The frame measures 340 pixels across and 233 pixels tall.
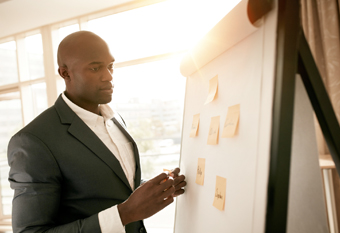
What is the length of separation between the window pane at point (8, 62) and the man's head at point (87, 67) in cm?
365

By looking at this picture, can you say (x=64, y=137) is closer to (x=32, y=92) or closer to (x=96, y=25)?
(x=96, y=25)

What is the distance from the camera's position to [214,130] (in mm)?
777

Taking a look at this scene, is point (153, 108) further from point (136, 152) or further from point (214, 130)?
point (214, 130)

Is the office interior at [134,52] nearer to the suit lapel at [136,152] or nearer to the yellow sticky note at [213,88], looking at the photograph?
the suit lapel at [136,152]

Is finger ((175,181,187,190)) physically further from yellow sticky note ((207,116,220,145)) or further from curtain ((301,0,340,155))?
curtain ((301,0,340,155))

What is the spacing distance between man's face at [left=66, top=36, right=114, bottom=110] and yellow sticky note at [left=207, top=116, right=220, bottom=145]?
1.91 ft

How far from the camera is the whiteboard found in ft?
1.62

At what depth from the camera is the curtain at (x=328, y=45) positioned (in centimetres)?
192

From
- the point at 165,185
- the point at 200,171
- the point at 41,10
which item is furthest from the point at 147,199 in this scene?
the point at 41,10

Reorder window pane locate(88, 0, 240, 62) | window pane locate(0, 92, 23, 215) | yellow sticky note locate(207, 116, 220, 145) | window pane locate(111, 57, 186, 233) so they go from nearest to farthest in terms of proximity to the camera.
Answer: yellow sticky note locate(207, 116, 220, 145), window pane locate(88, 0, 240, 62), window pane locate(111, 57, 186, 233), window pane locate(0, 92, 23, 215)

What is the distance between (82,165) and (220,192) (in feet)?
1.91

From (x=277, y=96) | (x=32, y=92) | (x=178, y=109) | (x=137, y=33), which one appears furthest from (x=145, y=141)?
(x=277, y=96)

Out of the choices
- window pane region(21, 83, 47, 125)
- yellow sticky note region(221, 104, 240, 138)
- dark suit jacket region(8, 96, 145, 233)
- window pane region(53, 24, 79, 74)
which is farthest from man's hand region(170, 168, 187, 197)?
window pane region(21, 83, 47, 125)

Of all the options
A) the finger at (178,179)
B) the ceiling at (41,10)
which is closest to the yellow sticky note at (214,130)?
the finger at (178,179)
